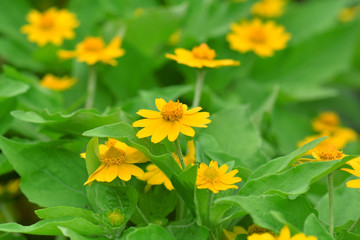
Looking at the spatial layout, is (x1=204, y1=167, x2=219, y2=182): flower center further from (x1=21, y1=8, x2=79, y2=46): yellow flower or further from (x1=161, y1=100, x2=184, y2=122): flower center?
(x1=21, y1=8, x2=79, y2=46): yellow flower

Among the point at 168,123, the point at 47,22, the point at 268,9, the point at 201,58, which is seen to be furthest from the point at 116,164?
the point at 268,9

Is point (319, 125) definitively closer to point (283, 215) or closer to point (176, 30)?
point (176, 30)

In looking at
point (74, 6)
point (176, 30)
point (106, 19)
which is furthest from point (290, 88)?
point (74, 6)

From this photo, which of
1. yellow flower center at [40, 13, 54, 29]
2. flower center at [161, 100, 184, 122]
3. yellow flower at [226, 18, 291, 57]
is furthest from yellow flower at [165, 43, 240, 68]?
yellow flower center at [40, 13, 54, 29]

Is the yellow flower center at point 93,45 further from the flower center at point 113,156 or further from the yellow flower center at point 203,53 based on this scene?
the flower center at point 113,156

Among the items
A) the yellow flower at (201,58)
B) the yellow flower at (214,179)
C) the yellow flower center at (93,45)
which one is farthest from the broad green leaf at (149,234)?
the yellow flower center at (93,45)
